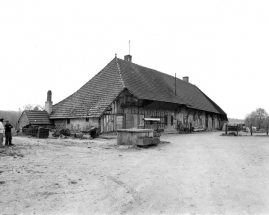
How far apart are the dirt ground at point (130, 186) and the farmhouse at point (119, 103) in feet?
38.2

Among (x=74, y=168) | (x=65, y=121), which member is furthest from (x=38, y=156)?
(x=65, y=121)

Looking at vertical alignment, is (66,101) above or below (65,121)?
above

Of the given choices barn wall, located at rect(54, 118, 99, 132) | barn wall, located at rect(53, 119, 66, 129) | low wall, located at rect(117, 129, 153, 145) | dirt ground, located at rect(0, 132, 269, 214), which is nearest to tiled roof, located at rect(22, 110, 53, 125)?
barn wall, located at rect(53, 119, 66, 129)

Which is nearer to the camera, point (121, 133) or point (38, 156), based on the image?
point (38, 156)

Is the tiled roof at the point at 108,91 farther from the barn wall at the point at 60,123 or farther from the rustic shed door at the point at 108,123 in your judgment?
the rustic shed door at the point at 108,123

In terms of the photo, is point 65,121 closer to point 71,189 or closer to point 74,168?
point 74,168

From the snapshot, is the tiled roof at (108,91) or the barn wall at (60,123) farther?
the barn wall at (60,123)

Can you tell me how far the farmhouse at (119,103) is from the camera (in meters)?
21.3

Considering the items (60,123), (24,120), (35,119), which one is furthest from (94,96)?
(24,120)

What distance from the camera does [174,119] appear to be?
2811 centimetres

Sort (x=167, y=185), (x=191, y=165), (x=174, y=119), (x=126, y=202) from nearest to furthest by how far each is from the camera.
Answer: (x=126, y=202) < (x=167, y=185) < (x=191, y=165) < (x=174, y=119)

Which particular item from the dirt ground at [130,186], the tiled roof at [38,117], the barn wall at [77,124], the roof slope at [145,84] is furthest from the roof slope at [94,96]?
the dirt ground at [130,186]

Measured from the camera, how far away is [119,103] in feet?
71.2

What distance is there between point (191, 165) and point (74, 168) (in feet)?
Result: 13.2
